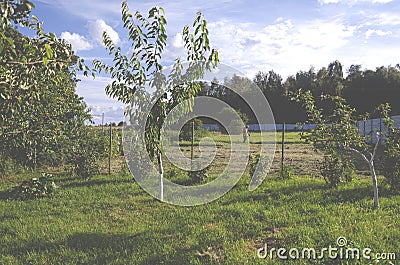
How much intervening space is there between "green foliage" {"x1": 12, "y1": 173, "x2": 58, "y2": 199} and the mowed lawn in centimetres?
35

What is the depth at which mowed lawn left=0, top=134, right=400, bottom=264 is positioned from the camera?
5141mm

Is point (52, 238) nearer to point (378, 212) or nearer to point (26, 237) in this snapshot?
point (26, 237)

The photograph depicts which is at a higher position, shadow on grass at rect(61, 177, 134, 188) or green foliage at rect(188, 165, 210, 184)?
green foliage at rect(188, 165, 210, 184)

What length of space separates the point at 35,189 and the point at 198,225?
5141 mm

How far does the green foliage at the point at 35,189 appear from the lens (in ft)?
30.0

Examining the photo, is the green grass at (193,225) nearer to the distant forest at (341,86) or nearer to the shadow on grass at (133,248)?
the shadow on grass at (133,248)

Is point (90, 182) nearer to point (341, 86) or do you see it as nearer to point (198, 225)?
point (198, 225)

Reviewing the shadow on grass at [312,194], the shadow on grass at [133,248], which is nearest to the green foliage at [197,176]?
the shadow on grass at [312,194]

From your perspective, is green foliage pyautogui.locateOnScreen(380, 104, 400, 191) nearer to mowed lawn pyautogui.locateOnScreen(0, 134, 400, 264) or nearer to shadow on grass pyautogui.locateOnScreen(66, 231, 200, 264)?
mowed lawn pyautogui.locateOnScreen(0, 134, 400, 264)

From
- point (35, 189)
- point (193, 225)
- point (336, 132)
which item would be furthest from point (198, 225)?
point (35, 189)

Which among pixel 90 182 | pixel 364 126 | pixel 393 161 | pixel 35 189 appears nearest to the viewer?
pixel 393 161

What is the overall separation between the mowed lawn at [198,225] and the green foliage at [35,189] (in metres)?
0.35

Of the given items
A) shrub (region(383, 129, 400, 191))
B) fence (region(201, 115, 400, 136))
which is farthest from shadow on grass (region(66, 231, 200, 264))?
shrub (region(383, 129, 400, 191))

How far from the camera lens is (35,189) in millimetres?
9180
